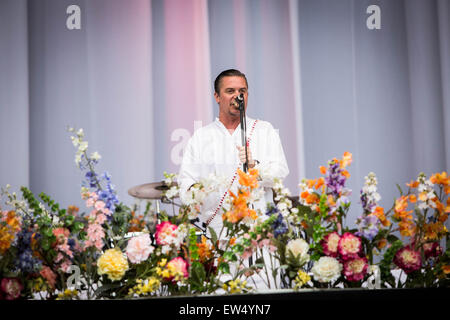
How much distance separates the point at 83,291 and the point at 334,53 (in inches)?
103

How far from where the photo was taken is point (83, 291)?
5.57ft

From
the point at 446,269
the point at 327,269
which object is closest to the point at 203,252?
the point at 327,269

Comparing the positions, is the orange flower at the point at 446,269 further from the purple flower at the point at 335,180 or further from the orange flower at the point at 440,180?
the purple flower at the point at 335,180

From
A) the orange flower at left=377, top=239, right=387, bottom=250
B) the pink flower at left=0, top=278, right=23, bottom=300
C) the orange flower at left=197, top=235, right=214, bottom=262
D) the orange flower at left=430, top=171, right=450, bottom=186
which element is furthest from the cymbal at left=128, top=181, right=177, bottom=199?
the orange flower at left=430, top=171, right=450, bottom=186

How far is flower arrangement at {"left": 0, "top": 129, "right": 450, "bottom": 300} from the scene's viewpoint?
4.86 ft

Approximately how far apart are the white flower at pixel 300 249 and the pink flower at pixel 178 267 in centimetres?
30

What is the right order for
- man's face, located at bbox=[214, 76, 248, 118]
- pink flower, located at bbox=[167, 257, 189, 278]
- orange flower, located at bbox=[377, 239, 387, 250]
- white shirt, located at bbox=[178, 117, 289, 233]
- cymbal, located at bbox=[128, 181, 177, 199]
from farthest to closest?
cymbal, located at bbox=[128, 181, 177, 199] → man's face, located at bbox=[214, 76, 248, 118] → white shirt, located at bbox=[178, 117, 289, 233] → orange flower, located at bbox=[377, 239, 387, 250] → pink flower, located at bbox=[167, 257, 189, 278]

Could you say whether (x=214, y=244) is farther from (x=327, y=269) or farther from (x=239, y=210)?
(x=327, y=269)

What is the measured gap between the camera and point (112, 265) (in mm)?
1478

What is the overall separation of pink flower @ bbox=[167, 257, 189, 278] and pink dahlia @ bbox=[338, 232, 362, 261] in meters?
0.43

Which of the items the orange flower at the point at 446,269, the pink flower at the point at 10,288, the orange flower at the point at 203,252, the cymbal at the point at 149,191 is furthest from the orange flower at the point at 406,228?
the cymbal at the point at 149,191

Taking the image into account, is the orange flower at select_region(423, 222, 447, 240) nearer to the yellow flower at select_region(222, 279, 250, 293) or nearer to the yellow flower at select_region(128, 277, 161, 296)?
the yellow flower at select_region(222, 279, 250, 293)

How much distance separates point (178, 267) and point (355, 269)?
1.62 feet
